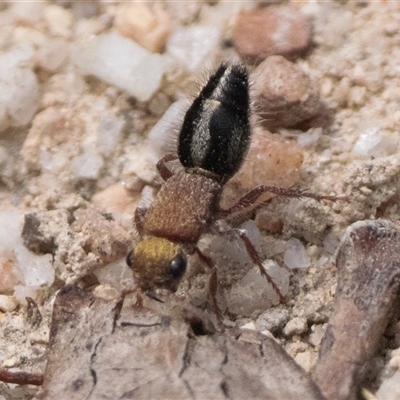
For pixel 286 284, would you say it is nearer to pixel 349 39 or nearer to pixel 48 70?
pixel 349 39

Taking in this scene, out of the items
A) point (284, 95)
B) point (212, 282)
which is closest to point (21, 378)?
point (212, 282)

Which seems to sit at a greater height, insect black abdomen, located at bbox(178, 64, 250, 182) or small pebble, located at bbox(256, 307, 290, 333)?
insect black abdomen, located at bbox(178, 64, 250, 182)

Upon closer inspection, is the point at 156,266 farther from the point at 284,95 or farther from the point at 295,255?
the point at 284,95

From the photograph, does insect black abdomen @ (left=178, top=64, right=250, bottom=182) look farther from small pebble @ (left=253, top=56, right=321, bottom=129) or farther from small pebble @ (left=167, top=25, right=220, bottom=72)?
small pebble @ (left=167, top=25, right=220, bottom=72)

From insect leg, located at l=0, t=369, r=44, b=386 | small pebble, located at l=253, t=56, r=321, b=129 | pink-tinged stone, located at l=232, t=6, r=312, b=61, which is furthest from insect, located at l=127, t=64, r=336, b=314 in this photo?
insect leg, located at l=0, t=369, r=44, b=386

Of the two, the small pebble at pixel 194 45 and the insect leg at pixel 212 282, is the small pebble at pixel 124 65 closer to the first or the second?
the small pebble at pixel 194 45

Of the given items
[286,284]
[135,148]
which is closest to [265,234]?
[286,284]
